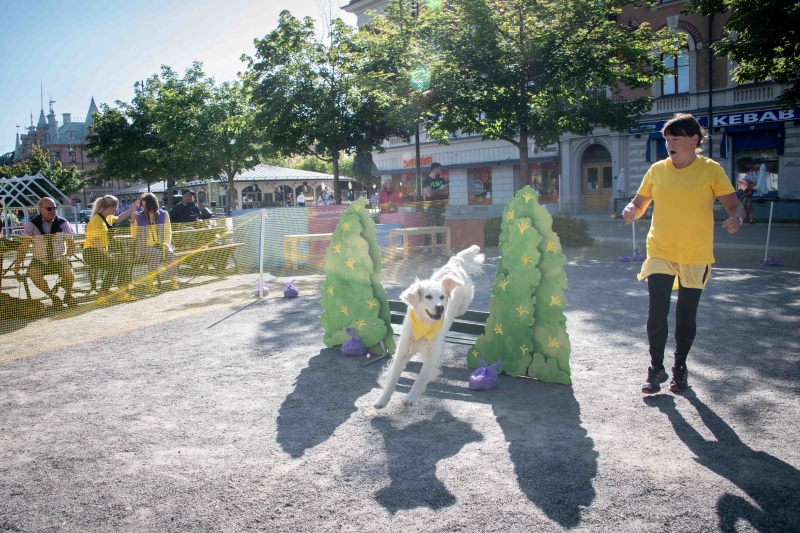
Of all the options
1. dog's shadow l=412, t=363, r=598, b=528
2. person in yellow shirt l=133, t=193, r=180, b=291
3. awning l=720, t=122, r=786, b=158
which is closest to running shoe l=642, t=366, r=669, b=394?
dog's shadow l=412, t=363, r=598, b=528

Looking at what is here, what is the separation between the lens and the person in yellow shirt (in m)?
10.6

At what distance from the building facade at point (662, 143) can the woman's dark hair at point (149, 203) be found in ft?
35.9

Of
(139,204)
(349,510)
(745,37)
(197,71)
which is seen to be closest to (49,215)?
(139,204)

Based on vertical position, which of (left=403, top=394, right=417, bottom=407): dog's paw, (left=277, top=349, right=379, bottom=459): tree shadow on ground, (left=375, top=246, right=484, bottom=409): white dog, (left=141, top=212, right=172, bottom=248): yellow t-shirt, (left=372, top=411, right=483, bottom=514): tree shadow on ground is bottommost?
(left=372, top=411, right=483, bottom=514): tree shadow on ground

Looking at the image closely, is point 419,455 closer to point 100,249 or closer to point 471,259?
point 471,259

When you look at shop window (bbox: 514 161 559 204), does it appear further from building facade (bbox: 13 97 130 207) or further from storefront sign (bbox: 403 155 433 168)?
building facade (bbox: 13 97 130 207)

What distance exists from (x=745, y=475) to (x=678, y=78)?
30.7 m

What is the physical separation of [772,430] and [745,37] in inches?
584

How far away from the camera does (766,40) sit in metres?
14.3

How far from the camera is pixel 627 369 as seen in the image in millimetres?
5051

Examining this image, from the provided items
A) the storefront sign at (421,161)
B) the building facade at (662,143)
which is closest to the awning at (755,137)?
the building facade at (662,143)

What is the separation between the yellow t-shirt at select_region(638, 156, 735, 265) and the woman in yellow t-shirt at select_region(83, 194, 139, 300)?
340 inches

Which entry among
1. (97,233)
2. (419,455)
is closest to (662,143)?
(97,233)

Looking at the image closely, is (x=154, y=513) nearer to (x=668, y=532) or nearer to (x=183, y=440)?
(x=183, y=440)
